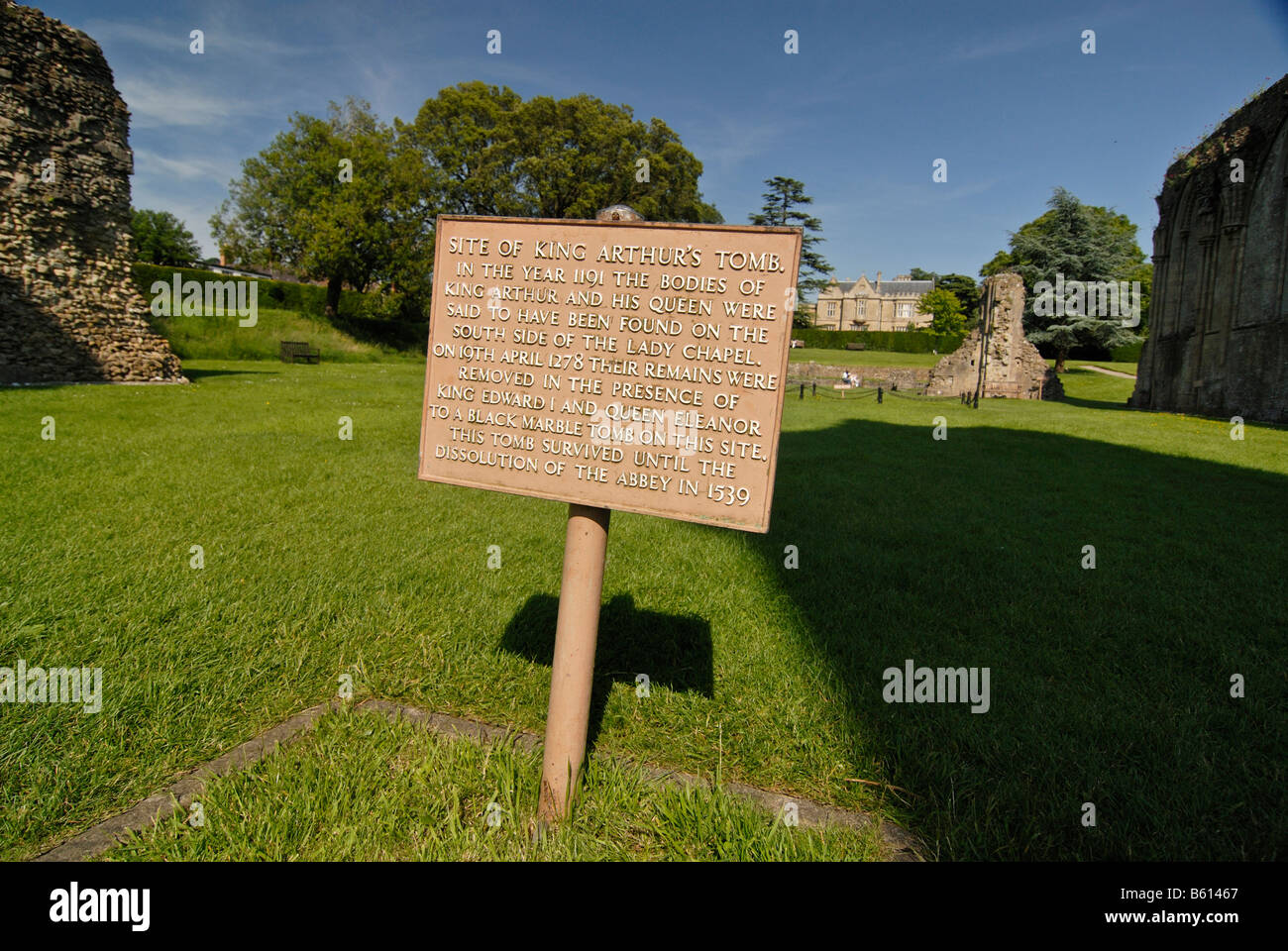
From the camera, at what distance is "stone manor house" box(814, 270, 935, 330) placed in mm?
91188

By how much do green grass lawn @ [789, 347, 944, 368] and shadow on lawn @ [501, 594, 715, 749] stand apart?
124 ft

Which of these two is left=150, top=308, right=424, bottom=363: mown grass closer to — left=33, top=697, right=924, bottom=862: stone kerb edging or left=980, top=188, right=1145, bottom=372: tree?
left=33, top=697, right=924, bottom=862: stone kerb edging

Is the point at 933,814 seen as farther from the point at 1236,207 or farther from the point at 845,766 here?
the point at 1236,207

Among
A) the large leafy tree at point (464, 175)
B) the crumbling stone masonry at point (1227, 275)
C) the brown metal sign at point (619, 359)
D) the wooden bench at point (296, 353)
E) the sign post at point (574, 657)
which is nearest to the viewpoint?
the brown metal sign at point (619, 359)

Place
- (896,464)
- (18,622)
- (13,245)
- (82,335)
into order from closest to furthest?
(18,622)
(896,464)
(13,245)
(82,335)

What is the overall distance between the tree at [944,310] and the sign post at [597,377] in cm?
7410

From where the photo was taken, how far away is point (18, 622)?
3.47m

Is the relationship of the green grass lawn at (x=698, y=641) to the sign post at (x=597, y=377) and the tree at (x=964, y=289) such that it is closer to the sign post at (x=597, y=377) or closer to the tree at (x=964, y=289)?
the sign post at (x=597, y=377)

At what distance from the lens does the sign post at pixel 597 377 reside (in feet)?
7.57

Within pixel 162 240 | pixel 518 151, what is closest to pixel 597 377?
pixel 518 151

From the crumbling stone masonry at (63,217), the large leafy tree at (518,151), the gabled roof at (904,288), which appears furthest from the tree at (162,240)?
the gabled roof at (904,288)

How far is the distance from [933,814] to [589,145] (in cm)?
4160

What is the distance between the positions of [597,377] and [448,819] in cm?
161

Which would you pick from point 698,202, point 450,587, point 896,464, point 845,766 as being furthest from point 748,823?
point 698,202
